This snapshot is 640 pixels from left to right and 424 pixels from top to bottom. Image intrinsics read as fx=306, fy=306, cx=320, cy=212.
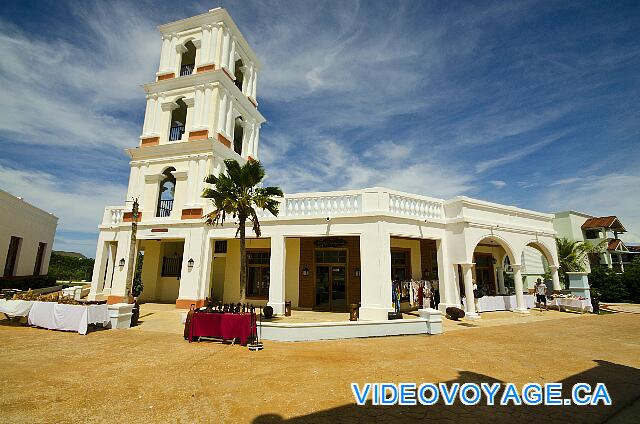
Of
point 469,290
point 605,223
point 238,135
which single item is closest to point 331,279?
point 469,290

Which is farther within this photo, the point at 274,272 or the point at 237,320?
the point at 274,272

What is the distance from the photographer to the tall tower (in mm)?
18719

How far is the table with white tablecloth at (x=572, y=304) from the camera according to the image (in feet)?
59.4

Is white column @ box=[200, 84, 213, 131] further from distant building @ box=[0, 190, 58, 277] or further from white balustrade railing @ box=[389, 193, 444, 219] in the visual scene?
distant building @ box=[0, 190, 58, 277]

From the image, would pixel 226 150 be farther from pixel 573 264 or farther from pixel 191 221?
pixel 573 264

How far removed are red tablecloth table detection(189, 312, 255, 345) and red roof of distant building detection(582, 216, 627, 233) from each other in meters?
48.2

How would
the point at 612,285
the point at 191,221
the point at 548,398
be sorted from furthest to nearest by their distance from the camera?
the point at 612,285 < the point at 191,221 < the point at 548,398

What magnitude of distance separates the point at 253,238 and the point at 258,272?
232cm

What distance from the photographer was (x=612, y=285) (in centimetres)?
2675

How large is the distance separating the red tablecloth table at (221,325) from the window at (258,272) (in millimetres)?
7843

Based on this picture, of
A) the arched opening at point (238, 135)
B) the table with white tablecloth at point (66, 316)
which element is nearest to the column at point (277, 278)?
the table with white tablecloth at point (66, 316)

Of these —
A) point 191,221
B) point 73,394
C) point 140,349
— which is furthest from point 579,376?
point 191,221

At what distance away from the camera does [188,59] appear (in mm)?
23016

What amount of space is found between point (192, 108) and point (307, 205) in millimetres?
11218
